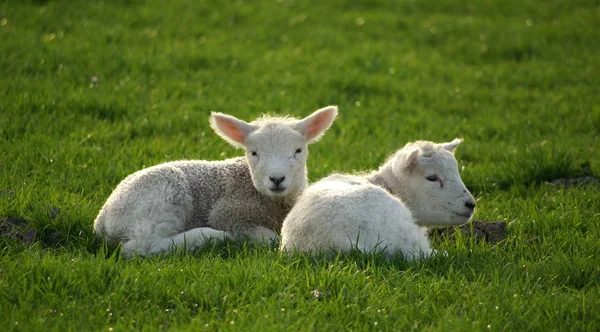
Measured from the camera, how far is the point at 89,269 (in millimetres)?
5086

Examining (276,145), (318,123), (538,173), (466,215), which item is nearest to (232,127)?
(276,145)

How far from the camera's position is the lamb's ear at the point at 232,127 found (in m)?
6.81

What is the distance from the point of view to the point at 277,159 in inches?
255

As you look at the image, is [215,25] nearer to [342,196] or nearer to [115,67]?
[115,67]

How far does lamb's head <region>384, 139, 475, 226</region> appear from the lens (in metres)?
6.39

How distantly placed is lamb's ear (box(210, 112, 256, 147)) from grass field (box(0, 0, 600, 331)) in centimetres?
130

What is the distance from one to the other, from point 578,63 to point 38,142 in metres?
9.29

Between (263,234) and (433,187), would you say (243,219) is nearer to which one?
(263,234)

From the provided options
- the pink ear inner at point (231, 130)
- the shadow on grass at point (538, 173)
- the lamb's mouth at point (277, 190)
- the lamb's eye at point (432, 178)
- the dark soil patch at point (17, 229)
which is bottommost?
the shadow on grass at point (538, 173)

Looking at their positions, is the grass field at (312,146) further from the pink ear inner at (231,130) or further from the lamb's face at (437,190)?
the pink ear inner at (231,130)

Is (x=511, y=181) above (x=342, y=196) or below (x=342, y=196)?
below

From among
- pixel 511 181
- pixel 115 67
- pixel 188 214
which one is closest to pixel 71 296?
pixel 188 214

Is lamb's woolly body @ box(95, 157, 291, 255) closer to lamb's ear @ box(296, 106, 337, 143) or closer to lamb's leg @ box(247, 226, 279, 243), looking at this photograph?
lamb's leg @ box(247, 226, 279, 243)

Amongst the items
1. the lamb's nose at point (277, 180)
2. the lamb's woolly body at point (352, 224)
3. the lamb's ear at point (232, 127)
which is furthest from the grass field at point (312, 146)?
the lamb's ear at point (232, 127)
